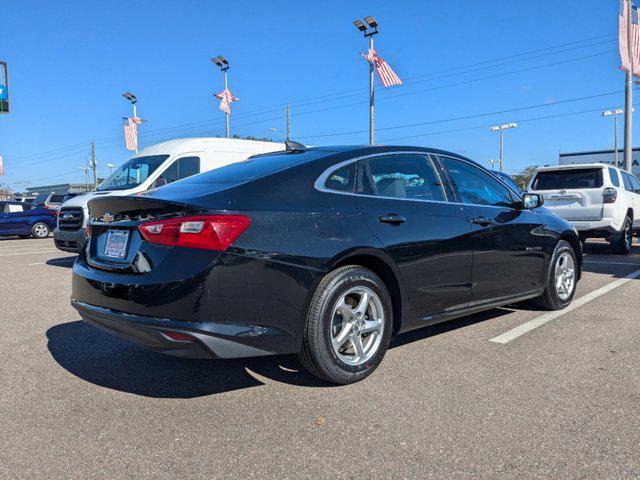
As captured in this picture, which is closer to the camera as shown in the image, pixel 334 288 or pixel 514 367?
pixel 334 288

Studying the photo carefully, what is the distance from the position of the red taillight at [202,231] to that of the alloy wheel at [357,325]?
81cm

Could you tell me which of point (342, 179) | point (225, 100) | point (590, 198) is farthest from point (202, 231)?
point (225, 100)

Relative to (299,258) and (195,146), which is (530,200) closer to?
(299,258)

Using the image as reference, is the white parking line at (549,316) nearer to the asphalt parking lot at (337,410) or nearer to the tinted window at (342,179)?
the asphalt parking lot at (337,410)

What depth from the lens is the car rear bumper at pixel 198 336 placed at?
8.96 ft

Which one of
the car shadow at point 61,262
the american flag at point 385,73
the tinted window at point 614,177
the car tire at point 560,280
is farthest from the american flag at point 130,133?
the car tire at point 560,280

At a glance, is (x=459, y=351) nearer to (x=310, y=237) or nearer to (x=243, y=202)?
(x=310, y=237)

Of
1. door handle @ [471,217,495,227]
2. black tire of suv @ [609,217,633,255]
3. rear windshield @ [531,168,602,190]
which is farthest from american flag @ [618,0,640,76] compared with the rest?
door handle @ [471,217,495,227]

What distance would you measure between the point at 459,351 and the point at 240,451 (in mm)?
2063

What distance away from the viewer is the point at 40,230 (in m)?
19.5

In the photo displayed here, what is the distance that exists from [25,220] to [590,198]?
1825cm

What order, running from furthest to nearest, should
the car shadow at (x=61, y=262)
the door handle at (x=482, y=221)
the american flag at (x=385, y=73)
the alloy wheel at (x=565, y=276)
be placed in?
the american flag at (x=385, y=73)
the car shadow at (x=61, y=262)
the alloy wheel at (x=565, y=276)
the door handle at (x=482, y=221)

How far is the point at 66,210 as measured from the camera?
8.98 metres

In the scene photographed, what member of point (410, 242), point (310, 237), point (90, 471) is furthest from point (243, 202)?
point (90, 471)
